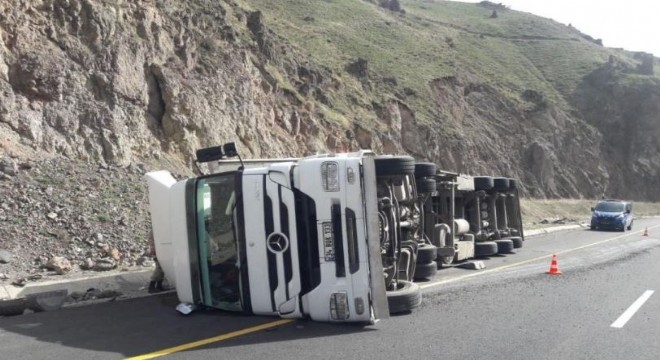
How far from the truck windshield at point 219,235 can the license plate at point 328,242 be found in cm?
102

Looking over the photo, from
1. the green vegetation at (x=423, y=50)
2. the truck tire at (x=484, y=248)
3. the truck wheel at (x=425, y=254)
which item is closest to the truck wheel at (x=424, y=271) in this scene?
the truck wheel at (x=425, y=254)

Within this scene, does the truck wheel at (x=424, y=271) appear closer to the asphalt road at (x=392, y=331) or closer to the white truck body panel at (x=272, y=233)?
the asphalt road at (x=392, y=331)

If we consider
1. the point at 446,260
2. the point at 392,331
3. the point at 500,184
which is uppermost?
the point at 500,184

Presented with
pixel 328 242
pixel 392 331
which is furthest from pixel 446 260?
pixel 328 242

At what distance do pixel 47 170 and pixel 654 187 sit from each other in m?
56.8

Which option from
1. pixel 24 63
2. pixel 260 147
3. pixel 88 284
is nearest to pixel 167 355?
pixel 88 284

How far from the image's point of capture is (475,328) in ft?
23.1

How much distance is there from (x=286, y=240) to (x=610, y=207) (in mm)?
28761

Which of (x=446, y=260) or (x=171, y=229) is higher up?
(x=171, y=229)

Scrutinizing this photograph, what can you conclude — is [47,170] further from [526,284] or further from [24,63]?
[526,284]

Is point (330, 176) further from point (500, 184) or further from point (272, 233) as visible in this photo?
point (500, 184)

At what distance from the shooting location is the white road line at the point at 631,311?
7.64 metres

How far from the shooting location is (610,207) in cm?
3098

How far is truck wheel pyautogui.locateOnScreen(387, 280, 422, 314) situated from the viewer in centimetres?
747
